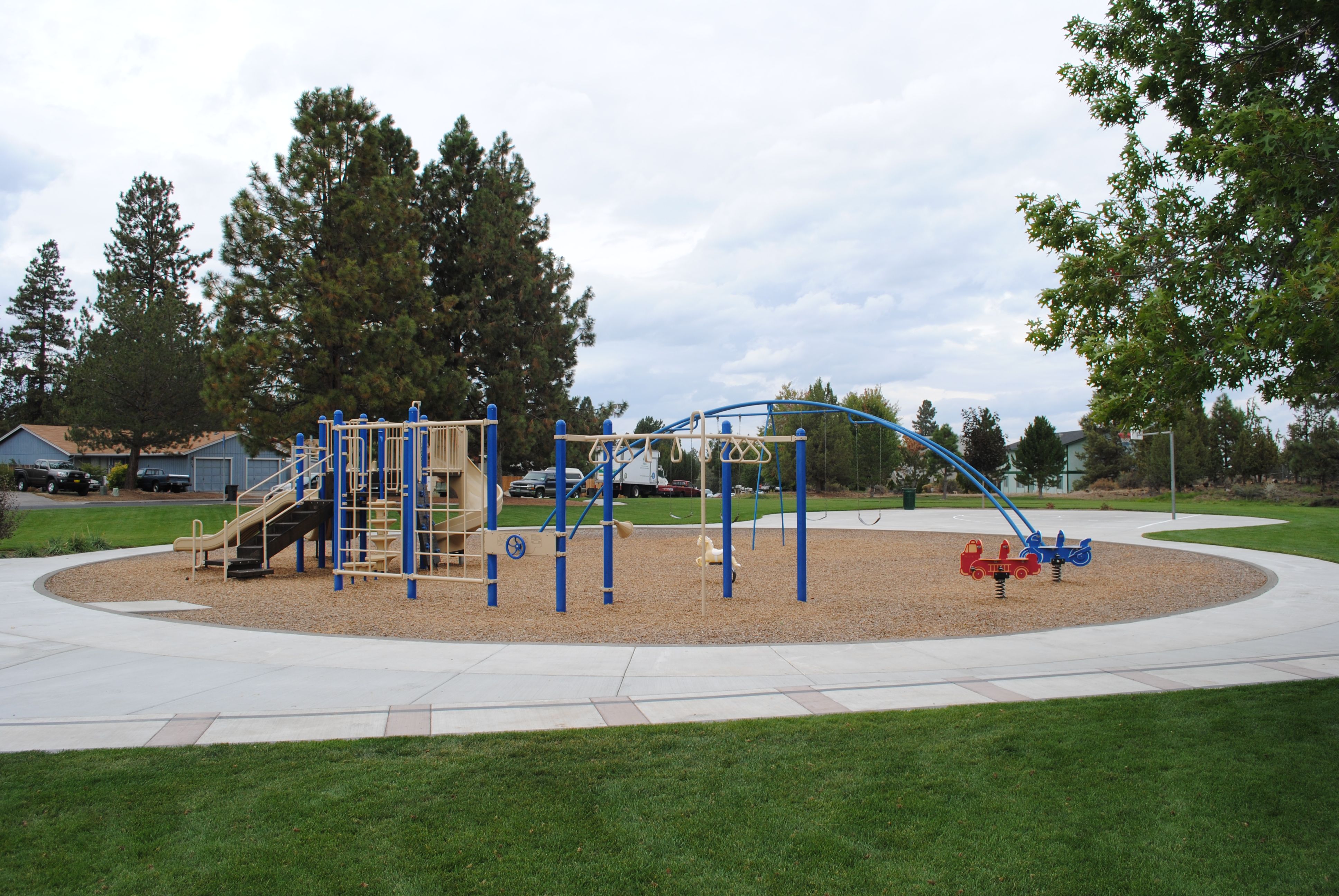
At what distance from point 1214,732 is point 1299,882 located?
210 cm

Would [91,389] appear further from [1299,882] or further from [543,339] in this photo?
[1299,882]

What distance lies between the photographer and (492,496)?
11.2m

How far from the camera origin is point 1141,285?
5.79 meters

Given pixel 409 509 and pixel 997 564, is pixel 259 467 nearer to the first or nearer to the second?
pixel 409 509

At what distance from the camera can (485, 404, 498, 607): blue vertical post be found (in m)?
11.1

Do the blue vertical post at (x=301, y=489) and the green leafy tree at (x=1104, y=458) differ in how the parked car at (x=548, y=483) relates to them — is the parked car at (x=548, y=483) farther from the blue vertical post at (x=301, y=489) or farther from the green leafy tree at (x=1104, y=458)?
the green leafy tree at (x=1104, y=458)

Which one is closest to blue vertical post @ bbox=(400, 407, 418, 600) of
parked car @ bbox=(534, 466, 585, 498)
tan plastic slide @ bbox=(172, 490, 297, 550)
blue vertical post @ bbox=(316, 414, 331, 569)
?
blue vertical post @ bbox=(316, 414, 331, 569)

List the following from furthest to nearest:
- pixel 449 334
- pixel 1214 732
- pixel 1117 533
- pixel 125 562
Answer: pixel 449 334 → pixel 1117 533 → pixel 125 562 → pixel 1214 732

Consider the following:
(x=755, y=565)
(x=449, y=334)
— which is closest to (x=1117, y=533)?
(x=755, y=565)

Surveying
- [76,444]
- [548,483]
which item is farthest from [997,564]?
[76,444]

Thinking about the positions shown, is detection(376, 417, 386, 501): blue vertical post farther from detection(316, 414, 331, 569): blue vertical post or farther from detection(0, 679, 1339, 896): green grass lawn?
detection(0, 679, 1339, 896): green grass lawn

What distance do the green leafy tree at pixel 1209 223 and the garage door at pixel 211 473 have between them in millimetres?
57256

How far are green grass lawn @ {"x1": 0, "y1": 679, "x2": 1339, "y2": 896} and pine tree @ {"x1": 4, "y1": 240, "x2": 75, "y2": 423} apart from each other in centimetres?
7697

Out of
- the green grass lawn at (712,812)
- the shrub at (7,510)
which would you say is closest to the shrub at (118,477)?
the shrub at (7,510)
